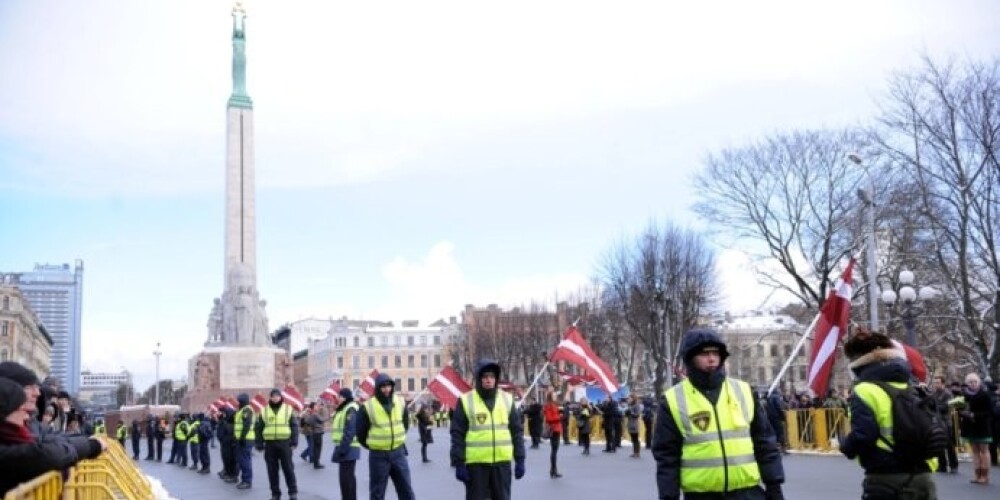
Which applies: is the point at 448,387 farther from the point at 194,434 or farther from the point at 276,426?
the point at 194,434

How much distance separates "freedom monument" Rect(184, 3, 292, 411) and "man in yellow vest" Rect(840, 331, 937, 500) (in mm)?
62545

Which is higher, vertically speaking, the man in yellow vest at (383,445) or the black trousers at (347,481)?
the man in yellow vest at (383,445)

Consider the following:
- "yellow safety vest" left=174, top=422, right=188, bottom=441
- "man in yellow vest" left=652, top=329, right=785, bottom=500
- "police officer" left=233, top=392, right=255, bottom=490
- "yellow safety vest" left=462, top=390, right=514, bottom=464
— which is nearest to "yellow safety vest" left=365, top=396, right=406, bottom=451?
"yellow safety vest" left=462, top=390, right=514, bottom=464

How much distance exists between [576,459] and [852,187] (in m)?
16.8

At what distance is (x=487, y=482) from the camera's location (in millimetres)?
9938

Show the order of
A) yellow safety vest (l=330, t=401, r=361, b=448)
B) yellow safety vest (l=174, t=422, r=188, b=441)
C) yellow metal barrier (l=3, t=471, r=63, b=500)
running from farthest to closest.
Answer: yellow safety vest (l=174, t=422, r=188, b=441)
yellow safety vest (l=330, t=401, r=361, b=448)
yellow metal barrier (l=3, t=471, r=63, b=500)

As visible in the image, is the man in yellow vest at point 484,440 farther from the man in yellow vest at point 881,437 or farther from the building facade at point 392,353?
the building facade at point 392,353

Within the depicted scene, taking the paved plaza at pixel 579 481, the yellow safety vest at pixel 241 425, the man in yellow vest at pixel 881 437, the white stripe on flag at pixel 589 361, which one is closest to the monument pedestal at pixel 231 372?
the paved plaza at pixel 579 481

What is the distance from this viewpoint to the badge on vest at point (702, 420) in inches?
248

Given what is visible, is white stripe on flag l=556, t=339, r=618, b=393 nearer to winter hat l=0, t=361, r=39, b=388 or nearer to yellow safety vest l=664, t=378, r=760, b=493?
winter hat l=0, t=361, r=39, b=388

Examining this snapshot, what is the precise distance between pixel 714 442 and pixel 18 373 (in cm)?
468

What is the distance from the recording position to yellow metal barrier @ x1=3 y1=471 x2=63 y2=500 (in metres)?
5.67

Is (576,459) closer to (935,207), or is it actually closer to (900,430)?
(935,207)

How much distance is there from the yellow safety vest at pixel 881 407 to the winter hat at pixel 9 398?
16.4 ft
